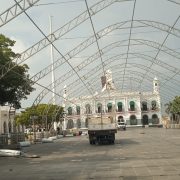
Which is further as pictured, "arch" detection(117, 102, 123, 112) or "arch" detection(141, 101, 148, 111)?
"arch" detection(141, 101, 148, 111)

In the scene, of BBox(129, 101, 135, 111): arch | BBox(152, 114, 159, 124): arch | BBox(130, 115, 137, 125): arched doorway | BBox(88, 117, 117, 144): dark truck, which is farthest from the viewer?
BBox(130, 115, 137, 125): arched doorway

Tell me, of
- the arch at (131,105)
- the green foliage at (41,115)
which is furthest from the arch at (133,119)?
the green foliage at (41,115)

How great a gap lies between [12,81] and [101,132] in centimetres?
898

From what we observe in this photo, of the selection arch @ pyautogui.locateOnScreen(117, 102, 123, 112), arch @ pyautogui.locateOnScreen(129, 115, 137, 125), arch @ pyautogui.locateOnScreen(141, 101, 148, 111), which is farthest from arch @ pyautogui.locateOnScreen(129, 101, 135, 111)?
arch @ pyautogui.locateOnScreen(141, 101, 148, 111)

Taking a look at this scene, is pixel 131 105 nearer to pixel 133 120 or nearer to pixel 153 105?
pixel 133 120

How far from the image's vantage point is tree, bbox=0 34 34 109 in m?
37.3

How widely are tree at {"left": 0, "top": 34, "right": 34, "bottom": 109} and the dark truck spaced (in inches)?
277

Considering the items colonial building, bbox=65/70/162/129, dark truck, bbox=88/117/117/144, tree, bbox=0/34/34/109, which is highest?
colonial building, bbox=65/70/162/129

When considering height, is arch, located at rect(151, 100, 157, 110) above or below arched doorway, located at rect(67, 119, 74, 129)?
above

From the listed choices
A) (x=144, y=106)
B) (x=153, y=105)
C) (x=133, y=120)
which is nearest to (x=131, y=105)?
(x=144, y=106)

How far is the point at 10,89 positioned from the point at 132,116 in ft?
322

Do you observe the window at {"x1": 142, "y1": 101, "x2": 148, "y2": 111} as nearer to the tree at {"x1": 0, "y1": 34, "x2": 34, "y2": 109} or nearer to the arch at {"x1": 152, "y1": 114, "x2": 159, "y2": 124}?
the arch at {"x1": 152, "y1": 114, "x2": 159, "y2": 124}

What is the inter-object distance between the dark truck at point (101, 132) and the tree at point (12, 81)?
23.1ft

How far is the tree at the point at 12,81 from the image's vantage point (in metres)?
37.3
